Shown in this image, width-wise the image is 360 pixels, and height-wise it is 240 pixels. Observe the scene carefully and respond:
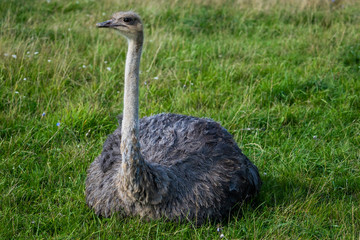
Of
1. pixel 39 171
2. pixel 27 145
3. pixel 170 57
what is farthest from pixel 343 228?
pixel 170 57

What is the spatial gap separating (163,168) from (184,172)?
0.61ft

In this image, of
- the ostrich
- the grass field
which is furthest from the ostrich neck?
the grass field

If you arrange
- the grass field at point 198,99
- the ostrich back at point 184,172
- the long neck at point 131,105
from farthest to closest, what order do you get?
the grass field at point 198,99, the ostrich back at point 184,172, the long neck at point 131,105

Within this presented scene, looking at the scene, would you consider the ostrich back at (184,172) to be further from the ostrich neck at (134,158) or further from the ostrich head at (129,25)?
the ostrich head at (129,25)

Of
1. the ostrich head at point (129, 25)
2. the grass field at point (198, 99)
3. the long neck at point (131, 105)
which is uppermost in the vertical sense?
the ostrich head at point (129, 25)

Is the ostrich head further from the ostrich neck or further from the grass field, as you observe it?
the grass field

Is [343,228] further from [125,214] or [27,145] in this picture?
[27,145]

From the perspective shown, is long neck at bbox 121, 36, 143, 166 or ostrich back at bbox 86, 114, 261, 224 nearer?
long neck at bbox 121, 36, 143, 166

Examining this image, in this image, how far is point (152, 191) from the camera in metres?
3.65

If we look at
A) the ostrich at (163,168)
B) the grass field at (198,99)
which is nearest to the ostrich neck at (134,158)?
the ostrich at (163,168)

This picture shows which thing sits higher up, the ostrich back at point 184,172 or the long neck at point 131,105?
the long neck at point 131,105

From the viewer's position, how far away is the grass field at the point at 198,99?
3.99 metres

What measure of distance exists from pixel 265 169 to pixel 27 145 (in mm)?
2183

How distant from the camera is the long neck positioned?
137 inches
